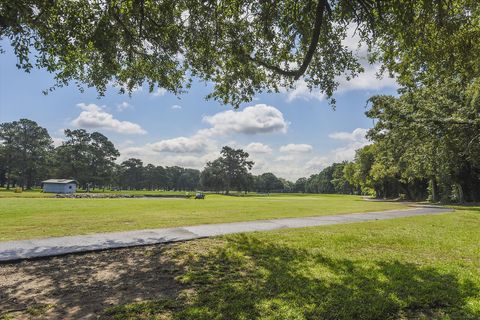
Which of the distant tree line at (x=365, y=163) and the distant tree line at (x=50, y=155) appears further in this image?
the distant tree line at (x=50, y=155)

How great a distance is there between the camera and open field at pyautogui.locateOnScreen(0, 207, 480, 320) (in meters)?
4.18

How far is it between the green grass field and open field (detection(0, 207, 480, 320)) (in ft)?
0.06

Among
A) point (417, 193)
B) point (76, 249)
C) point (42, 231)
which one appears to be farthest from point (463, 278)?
point (417, 193)

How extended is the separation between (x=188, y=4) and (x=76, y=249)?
6797 millimetres

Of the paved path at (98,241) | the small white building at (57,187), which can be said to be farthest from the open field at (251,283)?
the small white building at (57,187)

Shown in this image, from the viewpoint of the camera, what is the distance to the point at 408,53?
9.71 m

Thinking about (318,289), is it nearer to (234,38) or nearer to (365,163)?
(234,38)

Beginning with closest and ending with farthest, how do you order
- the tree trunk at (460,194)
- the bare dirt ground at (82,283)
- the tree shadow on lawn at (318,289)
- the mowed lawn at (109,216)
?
the tree shadow on lawn at (318,289)
the bare dirt ground at (82,283)
the mowed lawn at (109,216)
the tree trunk at (460,194)

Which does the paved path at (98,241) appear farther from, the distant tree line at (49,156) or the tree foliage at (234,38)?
the distant tree line at (49,156)

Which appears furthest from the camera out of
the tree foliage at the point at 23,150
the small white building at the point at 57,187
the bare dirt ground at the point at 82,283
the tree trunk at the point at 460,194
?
the tree foliage at the point at 23,150

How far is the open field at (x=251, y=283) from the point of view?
418cm

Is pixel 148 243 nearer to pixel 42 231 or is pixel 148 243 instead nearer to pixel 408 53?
pixel 42 231

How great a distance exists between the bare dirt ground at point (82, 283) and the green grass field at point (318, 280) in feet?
0.85

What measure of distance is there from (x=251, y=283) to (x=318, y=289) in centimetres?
107
